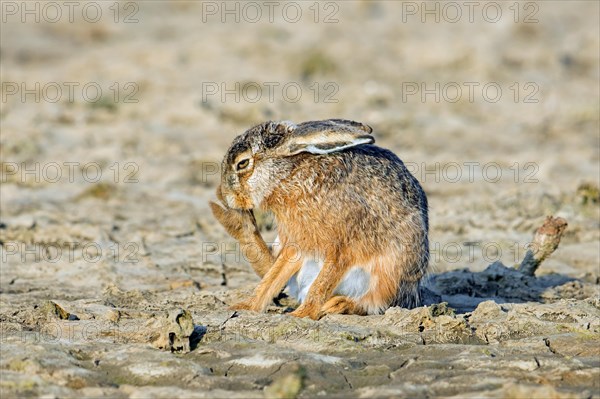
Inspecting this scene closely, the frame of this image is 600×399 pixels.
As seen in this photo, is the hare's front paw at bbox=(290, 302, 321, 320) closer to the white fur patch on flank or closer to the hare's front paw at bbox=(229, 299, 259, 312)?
the white fur patch on flank

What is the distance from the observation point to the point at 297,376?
212 inches

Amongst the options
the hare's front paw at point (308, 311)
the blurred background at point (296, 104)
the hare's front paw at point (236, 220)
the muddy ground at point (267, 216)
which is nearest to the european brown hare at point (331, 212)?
the hare's front paw at point (308, 311)

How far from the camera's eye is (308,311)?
6992 millimetres

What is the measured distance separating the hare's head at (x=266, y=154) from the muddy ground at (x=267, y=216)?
92 cm

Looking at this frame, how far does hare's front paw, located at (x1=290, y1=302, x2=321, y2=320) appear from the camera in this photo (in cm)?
697

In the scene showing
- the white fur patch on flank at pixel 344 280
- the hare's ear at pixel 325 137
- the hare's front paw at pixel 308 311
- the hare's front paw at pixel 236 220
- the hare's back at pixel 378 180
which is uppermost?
the hare's ear at pixel 325 137

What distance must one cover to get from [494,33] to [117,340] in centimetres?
1287

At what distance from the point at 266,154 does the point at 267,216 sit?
216cm

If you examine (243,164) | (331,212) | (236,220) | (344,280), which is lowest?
(344,280)

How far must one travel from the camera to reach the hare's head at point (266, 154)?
7.11 metres

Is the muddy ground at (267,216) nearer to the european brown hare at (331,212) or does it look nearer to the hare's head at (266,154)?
the european brown hare at (331,212)

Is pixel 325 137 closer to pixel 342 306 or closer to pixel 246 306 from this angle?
pixel 342 306

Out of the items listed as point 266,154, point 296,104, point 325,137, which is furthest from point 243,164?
point 296,104

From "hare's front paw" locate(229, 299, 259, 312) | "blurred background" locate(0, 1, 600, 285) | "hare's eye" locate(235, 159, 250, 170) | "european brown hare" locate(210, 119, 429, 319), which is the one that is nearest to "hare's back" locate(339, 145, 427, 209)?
"european brown hare" locate(210, 119, 429, 319)
